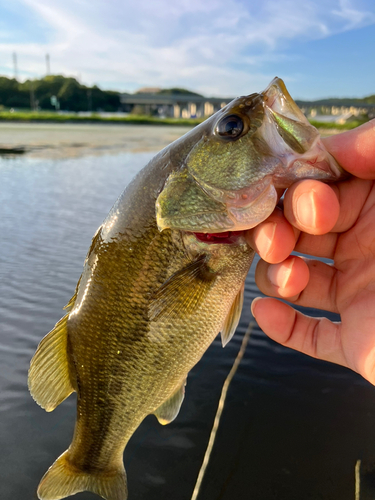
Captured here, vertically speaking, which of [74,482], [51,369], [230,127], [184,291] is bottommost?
[74,482]

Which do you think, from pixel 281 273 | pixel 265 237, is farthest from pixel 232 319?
pixel 265 237

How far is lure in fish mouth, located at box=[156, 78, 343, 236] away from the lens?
188 centimetres

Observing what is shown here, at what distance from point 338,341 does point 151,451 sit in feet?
6.04

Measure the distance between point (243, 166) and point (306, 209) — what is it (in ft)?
1.38

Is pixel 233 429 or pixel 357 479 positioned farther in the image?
pixel 233 429

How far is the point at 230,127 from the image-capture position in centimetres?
204

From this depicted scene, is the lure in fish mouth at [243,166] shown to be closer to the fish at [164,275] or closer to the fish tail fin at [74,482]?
the fish at [164,275]

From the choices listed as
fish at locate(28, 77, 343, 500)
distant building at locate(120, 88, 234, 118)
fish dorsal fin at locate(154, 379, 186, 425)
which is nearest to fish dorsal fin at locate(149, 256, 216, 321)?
fish at locate(28, 77, 343, 500)

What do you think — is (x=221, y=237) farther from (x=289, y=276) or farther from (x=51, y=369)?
(x=51, y=369)

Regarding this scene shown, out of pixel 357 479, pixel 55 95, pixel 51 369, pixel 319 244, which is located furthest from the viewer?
pixel 55 95

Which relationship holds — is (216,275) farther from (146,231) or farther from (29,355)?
(29,355)

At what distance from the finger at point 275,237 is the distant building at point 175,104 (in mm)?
77349

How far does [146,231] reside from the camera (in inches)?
87.9

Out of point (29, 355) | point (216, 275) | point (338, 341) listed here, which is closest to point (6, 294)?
point (29, 355)
